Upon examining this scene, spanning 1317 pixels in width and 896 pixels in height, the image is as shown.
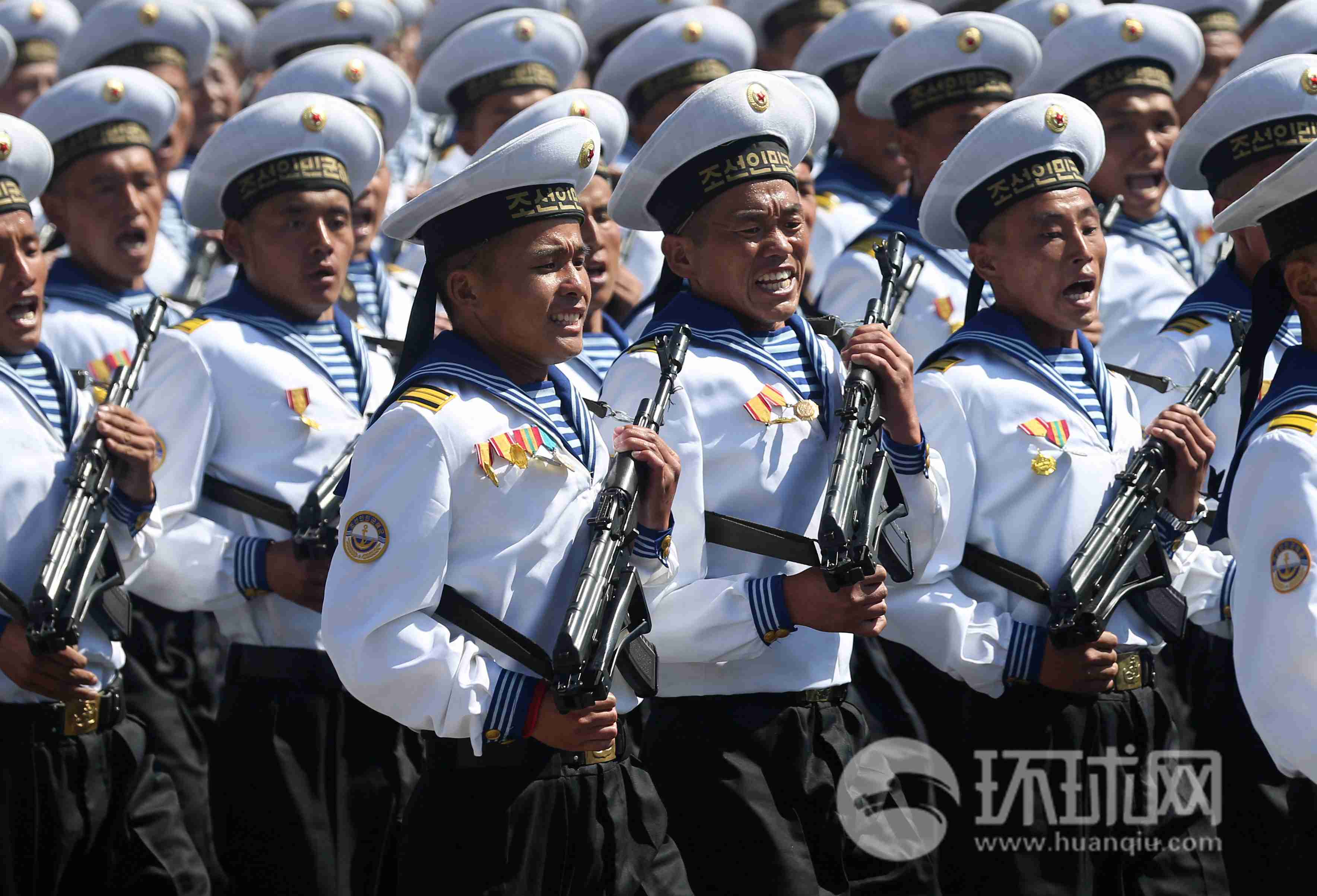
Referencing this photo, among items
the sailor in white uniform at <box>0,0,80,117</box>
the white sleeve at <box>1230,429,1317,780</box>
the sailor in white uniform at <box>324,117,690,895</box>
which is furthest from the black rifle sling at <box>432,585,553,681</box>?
the sailor in white uniform at <box>0,0,80,117</box>

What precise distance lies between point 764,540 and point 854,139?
4.47 metres

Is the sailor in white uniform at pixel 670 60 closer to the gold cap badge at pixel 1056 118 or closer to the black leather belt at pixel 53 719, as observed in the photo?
the gold cap badge at pixel 1056 118

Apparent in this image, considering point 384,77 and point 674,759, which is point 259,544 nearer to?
point 674,759

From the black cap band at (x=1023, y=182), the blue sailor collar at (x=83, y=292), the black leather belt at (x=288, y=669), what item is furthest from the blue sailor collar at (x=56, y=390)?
the black cap band at (x=1023, y=182)

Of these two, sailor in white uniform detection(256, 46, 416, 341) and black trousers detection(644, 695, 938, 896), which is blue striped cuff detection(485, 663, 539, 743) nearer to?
black trousers detection(644, 695, 938, 896)

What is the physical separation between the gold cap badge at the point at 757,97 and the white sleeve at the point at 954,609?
Result: 1.05m

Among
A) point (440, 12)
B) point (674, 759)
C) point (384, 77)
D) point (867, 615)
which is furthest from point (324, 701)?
point (440, 12)

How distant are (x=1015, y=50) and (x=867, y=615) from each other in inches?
152

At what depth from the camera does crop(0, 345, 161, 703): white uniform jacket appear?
6.21 metres

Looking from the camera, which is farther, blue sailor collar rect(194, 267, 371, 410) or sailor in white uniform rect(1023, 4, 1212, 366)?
sailor in white uniform rect(1023, 4, 1212, 366)

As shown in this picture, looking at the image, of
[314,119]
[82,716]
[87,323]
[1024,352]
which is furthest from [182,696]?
[1024,352]

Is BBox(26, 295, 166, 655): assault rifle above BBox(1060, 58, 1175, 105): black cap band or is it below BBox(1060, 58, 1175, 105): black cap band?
below

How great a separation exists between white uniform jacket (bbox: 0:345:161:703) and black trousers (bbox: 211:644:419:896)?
0.47 meters

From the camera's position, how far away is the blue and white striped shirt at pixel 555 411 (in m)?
5.31
